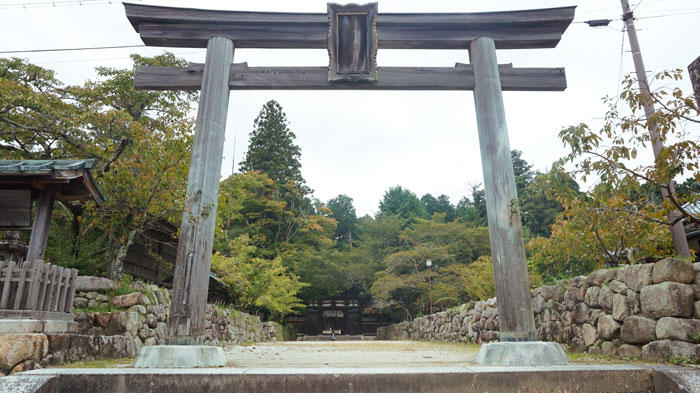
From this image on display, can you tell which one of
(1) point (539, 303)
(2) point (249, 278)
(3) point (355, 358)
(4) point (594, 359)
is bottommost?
(3) point (355, 358)

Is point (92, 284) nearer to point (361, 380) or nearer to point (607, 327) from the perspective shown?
point (361, 380)

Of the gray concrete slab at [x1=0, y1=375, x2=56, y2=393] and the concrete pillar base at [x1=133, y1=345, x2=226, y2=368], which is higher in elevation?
the concrete pillar base at [x1=133, y1=345, x2=226, y2=368]

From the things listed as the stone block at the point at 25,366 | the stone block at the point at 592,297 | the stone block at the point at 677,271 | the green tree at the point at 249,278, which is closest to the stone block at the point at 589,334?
the stone block at the point at 592,297

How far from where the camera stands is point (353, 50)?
5.10 m

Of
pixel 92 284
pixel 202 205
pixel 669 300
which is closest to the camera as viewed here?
pixel 669 300

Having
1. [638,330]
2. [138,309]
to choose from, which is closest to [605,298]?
[638,330]

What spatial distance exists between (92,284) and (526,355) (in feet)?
22.2

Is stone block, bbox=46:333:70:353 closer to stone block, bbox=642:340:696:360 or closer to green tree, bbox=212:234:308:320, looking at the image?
stone block, bbox=642:340:696:360

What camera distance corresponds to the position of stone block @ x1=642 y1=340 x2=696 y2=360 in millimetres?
3979

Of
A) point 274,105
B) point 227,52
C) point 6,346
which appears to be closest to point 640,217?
point 227,52

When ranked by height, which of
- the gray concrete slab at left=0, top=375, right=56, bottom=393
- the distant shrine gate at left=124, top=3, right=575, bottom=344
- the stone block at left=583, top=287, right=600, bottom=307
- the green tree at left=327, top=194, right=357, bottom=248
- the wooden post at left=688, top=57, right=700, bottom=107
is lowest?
the gray concrete slab at left=0, top=375, right=56, bottom=393

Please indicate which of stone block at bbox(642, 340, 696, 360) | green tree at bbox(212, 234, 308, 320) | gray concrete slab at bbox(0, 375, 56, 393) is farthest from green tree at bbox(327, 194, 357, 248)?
gray concrete slab at bbox(0, 375, 56, 393)

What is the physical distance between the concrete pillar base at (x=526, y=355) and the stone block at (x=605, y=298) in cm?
190

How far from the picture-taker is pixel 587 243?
20.6 feet
